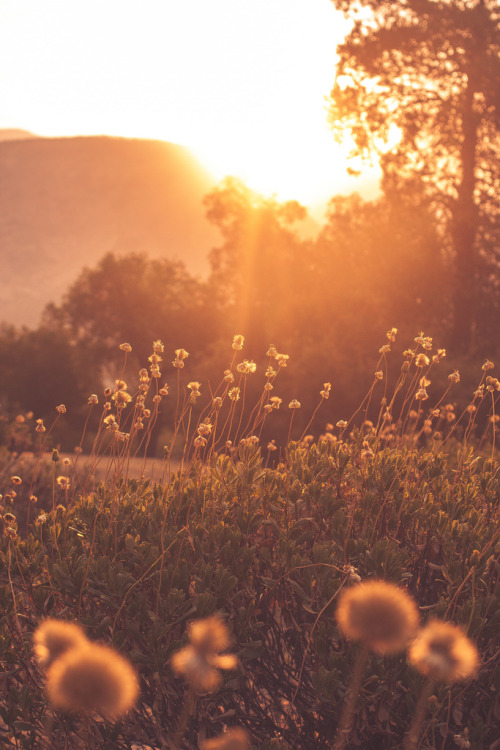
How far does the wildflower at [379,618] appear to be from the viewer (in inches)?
59.6

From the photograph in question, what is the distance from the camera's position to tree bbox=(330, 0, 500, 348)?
684 inches

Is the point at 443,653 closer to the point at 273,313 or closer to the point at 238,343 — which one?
the point at 238,343

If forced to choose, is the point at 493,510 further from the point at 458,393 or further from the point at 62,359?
the point at 62,359

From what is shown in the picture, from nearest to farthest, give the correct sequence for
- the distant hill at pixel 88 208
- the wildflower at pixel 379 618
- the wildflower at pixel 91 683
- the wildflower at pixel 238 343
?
the wildflower at pixel 91 683 < the wildflower at pixel 379 618 < the wildflower at pixel 238 343 < the distant hill at pixel 88 208

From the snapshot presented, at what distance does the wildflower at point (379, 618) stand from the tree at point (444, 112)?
1481 centimetres

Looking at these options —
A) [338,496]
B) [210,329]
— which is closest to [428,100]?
[210,329]

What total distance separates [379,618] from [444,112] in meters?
20.5

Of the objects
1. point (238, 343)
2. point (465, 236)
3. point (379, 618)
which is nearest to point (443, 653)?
point (379, 618)

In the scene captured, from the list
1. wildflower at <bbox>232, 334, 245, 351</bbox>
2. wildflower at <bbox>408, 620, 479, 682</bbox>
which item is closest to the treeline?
wildflower at <bbox>232, 334, 245, 351</bbox>

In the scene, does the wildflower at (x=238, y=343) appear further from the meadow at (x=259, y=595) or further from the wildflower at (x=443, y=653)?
the wildflower at (x=443, y=653)

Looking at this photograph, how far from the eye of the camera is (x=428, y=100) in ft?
63.6

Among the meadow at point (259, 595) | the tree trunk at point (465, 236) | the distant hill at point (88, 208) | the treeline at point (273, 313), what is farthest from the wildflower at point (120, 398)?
the distant hill at point (88, 208)

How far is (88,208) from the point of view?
184m

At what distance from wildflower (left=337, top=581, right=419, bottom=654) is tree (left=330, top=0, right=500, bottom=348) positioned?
48.6 ft
